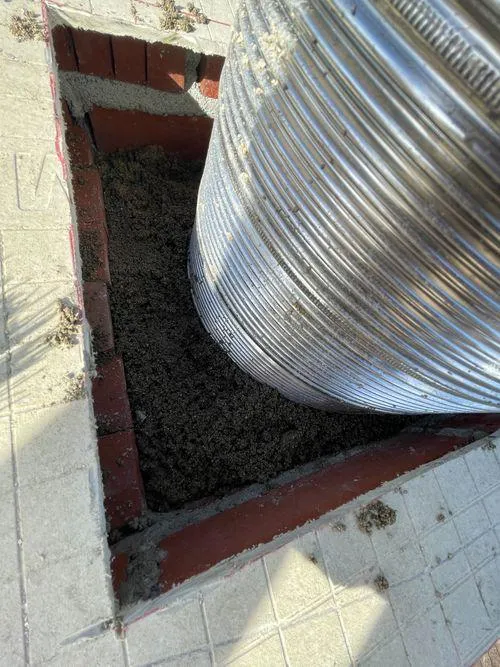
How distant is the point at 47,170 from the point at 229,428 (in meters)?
1.28

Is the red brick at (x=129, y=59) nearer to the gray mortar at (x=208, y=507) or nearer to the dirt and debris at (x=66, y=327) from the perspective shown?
the dirt and debris at (x=66, y=327)

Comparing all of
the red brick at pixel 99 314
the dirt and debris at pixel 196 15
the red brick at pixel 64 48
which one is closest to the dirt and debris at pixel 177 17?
the dirt and debris at pixel 196 15

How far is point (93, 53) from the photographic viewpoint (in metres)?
1.94

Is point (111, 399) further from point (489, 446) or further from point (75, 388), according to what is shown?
point (489, 446)

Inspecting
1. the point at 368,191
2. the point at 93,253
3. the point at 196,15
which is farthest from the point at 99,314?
the point at 196,15

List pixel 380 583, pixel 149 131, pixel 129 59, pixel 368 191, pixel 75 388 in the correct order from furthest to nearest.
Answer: pixel 149 131
pixel 129 59
pixel 380 583
pixel 75 388
pixel 368 191

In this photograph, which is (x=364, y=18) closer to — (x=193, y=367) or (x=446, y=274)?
(x=446, y=274)

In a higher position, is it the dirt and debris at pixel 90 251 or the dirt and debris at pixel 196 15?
the dirt and debris at pixel 196 15

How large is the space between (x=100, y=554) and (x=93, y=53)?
2.02 metres

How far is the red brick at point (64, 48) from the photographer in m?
1.82

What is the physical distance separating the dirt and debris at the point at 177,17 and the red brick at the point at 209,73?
148 mm

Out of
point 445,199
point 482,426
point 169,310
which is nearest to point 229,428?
point 169,310

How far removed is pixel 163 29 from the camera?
6.23 feet

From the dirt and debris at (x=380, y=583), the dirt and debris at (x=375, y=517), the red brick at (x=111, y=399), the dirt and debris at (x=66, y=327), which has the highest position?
the dirt and debris at (x=375, y=517)
